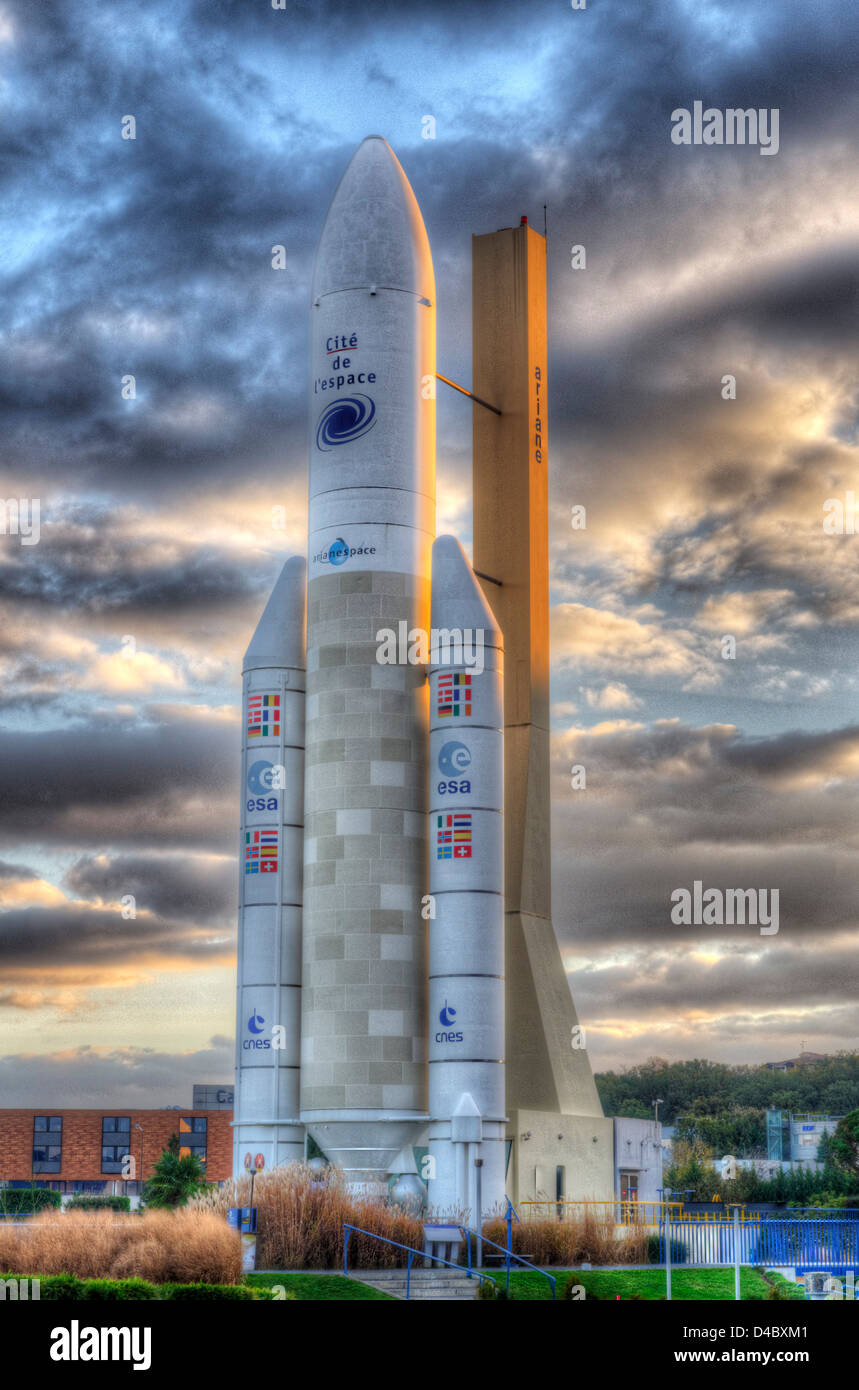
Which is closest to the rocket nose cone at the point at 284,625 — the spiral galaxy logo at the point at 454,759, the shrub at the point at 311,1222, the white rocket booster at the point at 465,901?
the white rocket booster at the point at 465,901

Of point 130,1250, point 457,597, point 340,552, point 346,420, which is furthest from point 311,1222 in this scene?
point 346,420

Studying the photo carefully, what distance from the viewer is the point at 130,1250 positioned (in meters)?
32.5

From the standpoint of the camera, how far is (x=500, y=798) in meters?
43.0

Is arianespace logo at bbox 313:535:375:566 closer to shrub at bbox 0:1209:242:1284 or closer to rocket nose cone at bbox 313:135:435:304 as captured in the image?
rocket nose cone at bbox 313:135:435:304

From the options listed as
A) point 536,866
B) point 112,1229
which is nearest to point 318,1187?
point 112,1229

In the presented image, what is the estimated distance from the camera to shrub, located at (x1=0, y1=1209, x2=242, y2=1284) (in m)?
32.0

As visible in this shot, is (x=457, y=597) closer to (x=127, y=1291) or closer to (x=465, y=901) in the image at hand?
(x=465, y=901)

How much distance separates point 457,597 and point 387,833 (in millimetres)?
6524

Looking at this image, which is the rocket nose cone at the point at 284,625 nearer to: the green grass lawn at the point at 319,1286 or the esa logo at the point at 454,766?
the esa logo at the point at 454,766

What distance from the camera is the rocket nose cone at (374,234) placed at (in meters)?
46.6

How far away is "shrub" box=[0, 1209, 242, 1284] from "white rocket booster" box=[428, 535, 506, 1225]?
25.7ft

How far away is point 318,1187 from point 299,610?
16433mm

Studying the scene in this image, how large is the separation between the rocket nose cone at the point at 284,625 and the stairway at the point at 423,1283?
1739 cm
